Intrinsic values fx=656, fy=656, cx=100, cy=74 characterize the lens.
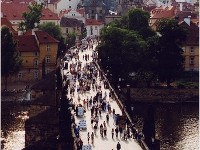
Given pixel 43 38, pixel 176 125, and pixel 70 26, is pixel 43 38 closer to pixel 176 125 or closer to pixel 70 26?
pixel 176 125

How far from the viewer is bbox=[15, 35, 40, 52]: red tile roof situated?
69625 millimetres

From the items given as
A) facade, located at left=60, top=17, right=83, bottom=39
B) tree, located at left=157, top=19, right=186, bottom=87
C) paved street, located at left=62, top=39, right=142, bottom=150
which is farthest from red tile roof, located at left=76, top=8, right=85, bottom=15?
tree, located at left=157, top=19, right=186, bottom=87

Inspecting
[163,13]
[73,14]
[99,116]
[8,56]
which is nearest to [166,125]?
[99,116]

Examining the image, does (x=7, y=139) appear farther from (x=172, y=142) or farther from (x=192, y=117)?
(x=192, y=117)

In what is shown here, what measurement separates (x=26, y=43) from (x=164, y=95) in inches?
671

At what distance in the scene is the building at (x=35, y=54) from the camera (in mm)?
69125

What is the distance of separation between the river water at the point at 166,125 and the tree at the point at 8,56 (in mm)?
5617

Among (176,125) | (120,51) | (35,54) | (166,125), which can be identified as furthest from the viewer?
(35,54)

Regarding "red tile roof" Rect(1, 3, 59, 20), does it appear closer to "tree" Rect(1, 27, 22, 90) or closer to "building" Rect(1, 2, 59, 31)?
"building" Rect(1, 2, 59, 31)

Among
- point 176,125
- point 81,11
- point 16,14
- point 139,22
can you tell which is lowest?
point 176,125

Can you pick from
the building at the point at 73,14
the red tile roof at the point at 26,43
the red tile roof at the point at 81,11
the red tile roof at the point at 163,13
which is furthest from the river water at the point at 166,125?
the red tile roof at the point at 81,11

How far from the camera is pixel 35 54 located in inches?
2761

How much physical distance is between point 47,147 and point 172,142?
9338 millimetres

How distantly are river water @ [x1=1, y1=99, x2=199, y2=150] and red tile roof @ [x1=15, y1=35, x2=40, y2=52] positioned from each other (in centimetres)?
1279
